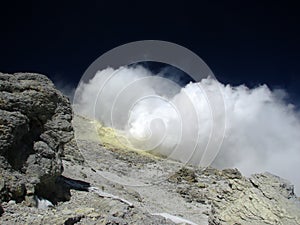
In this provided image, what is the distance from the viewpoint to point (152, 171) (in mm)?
44906

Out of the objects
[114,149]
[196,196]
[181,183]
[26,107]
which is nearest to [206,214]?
[196,196]

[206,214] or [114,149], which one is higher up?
[114,149]

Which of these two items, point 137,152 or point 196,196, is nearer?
point 196,196

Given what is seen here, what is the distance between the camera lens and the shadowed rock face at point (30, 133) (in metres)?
12.2

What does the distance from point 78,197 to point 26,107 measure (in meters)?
4.44

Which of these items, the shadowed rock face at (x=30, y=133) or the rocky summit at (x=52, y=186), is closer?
the rocky summit at (x=52, y=186)

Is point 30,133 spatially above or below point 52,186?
above

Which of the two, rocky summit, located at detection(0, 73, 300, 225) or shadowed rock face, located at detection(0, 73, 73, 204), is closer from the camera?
rocky summit, located at detection(0, 73, 300, 225)

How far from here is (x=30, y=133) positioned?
14289 millimetres

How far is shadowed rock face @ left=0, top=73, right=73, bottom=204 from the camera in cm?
1221

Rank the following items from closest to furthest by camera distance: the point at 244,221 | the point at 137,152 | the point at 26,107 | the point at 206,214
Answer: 1. the point at 244,221
2. the point at 26,107
3. the point at 206,214
4. the point at 137,152

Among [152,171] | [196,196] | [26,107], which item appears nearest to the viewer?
[26,107]

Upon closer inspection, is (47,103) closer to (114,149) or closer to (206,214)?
(206,214)

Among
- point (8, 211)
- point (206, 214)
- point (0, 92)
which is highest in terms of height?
point (206, 214)
